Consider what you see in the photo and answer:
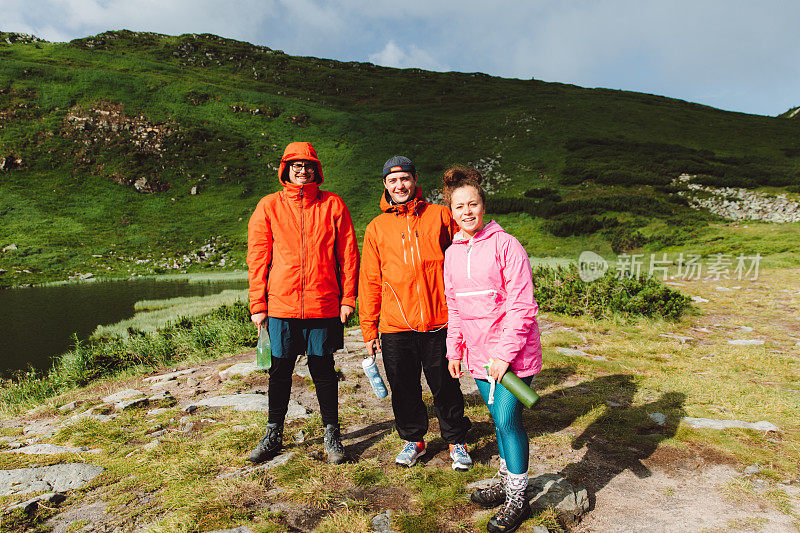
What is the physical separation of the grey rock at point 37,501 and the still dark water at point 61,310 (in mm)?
7159

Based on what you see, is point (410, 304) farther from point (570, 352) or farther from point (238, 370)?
point (570, 352)

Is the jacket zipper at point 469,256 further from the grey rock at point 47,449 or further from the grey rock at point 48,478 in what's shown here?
the grey rock at point 47,449

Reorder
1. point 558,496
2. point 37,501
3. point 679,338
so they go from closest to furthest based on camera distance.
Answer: point 558,496 < point 37,501 < point 679,338

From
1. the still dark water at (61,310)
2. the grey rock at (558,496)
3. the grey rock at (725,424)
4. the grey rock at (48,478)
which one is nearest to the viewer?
the grey rock at (558,496)

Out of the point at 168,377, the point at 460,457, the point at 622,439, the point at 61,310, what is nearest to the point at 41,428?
the point at 168,377

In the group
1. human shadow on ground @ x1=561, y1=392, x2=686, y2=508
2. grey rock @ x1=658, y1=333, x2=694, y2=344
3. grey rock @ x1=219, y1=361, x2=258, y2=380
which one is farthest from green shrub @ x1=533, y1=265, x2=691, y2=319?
grey rock @ x1=219, y1=361, x2=258, y2=380

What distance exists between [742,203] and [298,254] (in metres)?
32.7

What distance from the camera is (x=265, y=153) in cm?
4253

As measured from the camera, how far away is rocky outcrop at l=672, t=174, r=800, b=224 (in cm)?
2455

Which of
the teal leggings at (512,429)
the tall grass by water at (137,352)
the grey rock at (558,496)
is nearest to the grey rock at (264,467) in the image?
the grey rock at (558,496)

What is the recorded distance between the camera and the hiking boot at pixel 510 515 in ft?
9.49

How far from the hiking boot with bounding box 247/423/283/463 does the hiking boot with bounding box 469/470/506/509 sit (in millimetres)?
1967

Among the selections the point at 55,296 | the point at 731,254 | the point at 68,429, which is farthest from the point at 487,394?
the point at 55,296

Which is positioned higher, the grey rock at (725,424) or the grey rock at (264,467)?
the grey rock at (264,467)
